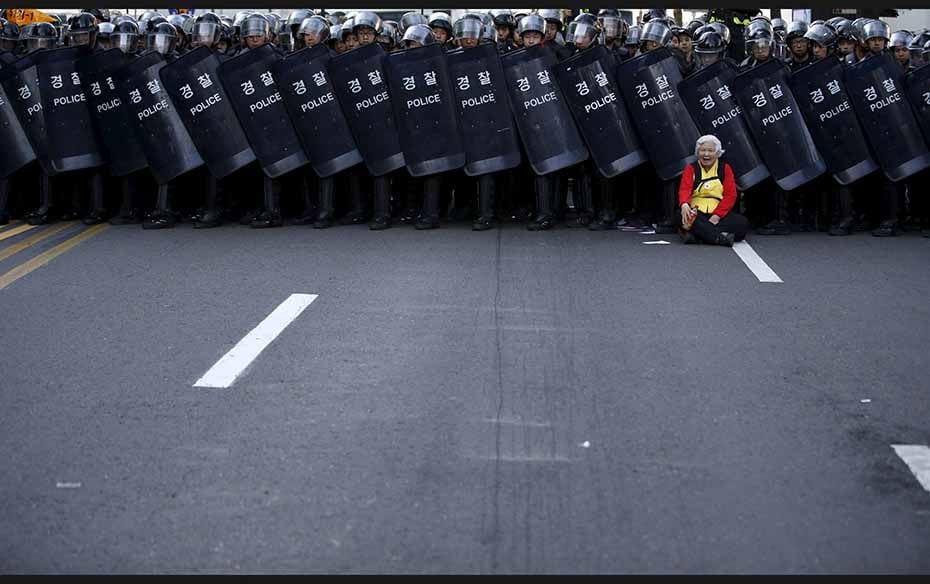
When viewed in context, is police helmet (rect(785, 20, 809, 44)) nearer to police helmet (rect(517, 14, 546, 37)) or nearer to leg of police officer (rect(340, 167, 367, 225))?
police helmet (rect(517, 14, 546, 37))

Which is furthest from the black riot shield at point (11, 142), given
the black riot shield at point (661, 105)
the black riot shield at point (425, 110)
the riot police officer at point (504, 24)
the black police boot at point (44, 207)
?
the black riot shield at point (661, 105)

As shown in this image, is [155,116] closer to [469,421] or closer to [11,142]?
[11,142]

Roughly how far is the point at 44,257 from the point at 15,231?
2.03 metres

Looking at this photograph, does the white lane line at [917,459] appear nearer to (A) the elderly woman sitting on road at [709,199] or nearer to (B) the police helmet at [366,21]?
(A) the elderly woman sitting on road at [709,199]

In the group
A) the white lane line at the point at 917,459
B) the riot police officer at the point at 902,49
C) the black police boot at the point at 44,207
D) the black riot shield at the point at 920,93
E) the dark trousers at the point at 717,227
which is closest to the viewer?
the white lane line at the point at 917,459

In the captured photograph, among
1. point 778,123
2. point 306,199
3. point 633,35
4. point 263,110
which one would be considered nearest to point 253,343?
point 263,110

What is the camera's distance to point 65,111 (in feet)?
44.3

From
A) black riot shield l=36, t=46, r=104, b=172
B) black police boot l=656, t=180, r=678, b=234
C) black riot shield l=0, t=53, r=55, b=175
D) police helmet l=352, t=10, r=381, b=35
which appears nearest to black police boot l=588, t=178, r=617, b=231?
black police boot l=656, t=180, r=678, b=234

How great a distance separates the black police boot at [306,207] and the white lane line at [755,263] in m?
4.22

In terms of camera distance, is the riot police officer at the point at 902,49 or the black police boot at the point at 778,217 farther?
the riot police officer at the point at 902,49

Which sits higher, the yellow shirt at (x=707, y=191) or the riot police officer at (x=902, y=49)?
the riot police officer at (x=902, y=49)

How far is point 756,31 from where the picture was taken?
43.1 feet

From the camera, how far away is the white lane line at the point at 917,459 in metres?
5.15

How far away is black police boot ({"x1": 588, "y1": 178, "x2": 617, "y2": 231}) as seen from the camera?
42.7 feet
